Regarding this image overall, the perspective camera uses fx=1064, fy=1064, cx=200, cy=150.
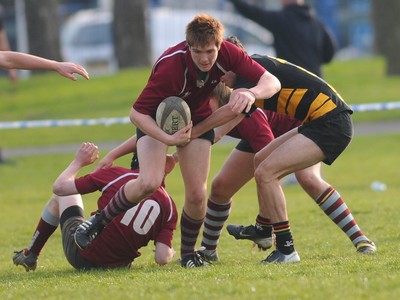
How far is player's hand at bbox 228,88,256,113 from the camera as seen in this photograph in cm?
748

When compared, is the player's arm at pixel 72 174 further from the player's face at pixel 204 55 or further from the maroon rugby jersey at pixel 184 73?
the player's face at pixel 204 55

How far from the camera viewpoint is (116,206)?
7.82 meters

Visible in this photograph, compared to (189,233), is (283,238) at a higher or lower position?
higher

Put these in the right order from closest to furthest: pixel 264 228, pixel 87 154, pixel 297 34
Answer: pixel 87 154 < pixel 264 228 < pixel 297 34

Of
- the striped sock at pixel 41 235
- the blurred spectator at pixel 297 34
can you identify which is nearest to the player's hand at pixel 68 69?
the striped sock at pixel 41 235

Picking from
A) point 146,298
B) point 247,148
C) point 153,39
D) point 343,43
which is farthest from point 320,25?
point 343,43

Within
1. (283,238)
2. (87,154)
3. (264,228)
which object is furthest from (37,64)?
(264,228)

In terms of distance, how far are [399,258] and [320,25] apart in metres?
6.09

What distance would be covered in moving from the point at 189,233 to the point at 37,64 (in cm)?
178

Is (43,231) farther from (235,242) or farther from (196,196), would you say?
(235,242)

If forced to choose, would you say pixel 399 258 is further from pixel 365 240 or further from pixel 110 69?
pixel 110 69

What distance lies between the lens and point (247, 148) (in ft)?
29.4

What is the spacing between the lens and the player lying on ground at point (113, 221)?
797 centimetres

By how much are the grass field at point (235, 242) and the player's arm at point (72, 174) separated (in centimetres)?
62
